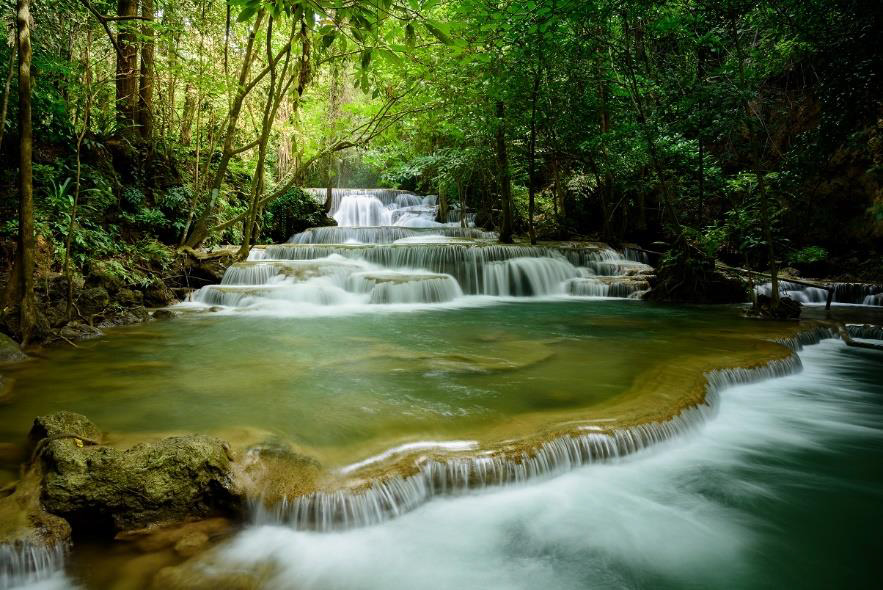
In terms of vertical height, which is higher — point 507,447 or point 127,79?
point 127,79

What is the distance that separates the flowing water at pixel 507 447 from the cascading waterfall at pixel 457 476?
1 cm

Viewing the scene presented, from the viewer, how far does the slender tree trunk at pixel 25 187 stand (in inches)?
194

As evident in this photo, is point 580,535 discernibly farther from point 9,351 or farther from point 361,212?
point 361,212

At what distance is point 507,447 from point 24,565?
2733 millimetres

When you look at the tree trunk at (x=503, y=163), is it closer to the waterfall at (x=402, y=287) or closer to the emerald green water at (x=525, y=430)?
the waterfall at (x=402, y=287)

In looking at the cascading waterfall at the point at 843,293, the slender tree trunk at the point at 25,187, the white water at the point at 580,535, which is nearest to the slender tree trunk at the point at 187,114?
the slender tree trunk at the point at 25,187

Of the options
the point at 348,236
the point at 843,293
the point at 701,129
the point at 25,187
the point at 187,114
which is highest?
the point at 187,114

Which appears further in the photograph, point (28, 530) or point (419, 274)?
point (419, 274)

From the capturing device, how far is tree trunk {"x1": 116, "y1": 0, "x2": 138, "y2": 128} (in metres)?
9.54

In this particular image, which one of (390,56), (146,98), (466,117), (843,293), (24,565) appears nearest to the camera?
(390,56)

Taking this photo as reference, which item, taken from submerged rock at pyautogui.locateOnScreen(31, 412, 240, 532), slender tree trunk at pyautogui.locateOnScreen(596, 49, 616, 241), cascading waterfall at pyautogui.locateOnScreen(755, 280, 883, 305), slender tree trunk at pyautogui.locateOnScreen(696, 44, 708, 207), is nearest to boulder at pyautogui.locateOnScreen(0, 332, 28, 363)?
submerged rock at pyautogui.locateOnScreen(31, 412, 240, 532)

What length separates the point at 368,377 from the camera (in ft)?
16.2

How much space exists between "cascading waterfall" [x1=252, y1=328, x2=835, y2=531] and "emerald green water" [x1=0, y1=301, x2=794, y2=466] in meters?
0.18

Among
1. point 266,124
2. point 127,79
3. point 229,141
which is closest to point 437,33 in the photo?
point 266,124
